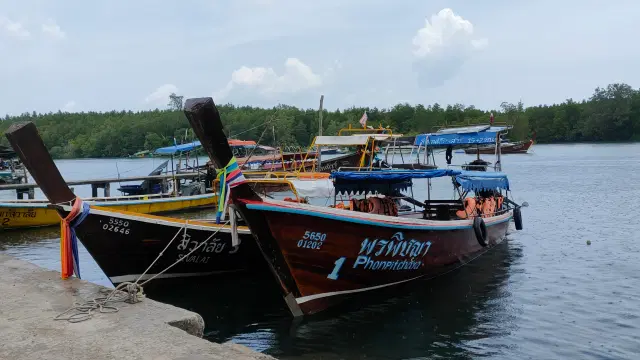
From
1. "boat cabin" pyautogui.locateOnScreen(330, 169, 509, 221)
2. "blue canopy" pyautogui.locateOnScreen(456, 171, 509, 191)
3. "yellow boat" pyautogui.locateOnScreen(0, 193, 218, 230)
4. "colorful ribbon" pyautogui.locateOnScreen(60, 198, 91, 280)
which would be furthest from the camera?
"yellow boat" pyautogui.locateOnScreen(0, 193, 218, 230)

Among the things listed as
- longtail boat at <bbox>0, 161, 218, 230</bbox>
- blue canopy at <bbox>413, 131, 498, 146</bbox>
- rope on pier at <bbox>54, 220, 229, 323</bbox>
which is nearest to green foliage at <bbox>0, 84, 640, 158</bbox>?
longtail boat at <bbox>0, 161, 218, 230</bbox>

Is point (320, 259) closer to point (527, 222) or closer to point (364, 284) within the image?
point (364, 284)

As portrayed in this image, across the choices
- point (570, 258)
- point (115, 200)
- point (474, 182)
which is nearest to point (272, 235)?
point (474, 182)

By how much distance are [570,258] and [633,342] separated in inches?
258

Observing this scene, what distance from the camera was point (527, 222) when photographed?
72.0ft

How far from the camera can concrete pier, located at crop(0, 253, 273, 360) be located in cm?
491

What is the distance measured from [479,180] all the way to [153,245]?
7191 millimetres

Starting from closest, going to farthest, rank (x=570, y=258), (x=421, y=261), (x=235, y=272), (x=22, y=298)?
(x=22, y=298)
(x=421, y=261)
(x=235, y=272)
(x=570, y=258)

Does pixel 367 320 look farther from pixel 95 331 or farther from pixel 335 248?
pixel 95 331

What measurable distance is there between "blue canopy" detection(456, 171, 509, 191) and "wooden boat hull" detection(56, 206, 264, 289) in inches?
185

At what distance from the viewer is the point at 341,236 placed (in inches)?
375

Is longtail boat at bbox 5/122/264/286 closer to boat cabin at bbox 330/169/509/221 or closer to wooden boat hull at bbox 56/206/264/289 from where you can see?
wooden boat hull at bbox 56/206/264/289

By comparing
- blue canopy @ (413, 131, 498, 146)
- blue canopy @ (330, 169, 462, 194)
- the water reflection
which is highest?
blue canopy @ (413, 131, 498, 146)

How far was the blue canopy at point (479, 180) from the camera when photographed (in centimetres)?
1236
